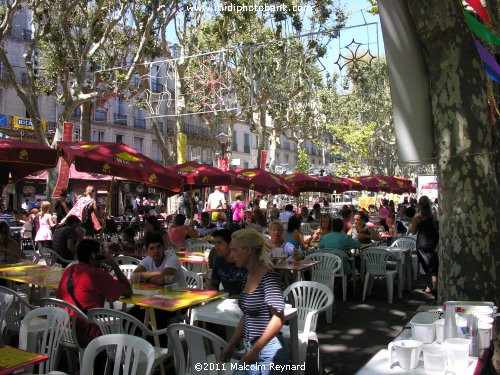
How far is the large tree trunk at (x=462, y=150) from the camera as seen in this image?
3.44 m

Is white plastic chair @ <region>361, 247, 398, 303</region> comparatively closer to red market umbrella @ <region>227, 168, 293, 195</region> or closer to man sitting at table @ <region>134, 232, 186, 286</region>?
man sitting at table @ <region>134, 232, 186, 286</region>

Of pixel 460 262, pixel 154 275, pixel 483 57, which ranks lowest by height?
pixel 154 275

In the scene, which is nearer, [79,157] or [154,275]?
[154,275]

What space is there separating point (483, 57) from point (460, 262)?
1497 millimetres

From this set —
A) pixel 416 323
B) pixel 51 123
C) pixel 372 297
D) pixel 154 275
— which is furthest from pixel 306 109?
pixel 416 323

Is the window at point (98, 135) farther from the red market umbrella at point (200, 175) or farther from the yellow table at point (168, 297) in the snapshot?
the yellow table at point (168, 297)

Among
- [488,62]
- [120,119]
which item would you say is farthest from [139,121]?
[488,62]

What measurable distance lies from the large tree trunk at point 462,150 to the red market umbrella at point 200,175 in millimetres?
7367

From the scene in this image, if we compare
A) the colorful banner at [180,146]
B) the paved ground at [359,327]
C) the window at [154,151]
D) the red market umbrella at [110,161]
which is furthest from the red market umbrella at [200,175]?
the window at [154,151]

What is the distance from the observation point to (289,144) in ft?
203

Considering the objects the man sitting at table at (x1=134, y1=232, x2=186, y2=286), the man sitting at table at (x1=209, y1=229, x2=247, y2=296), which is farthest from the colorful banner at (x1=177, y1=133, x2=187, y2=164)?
the man sitting at table at (x1=209, y1=229, x2=247, y2=296)

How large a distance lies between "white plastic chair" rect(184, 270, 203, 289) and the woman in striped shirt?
9.11 feet

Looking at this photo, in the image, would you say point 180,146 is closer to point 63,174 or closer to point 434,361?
point 63,174

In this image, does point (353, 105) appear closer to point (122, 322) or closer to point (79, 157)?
point (79, 157)
